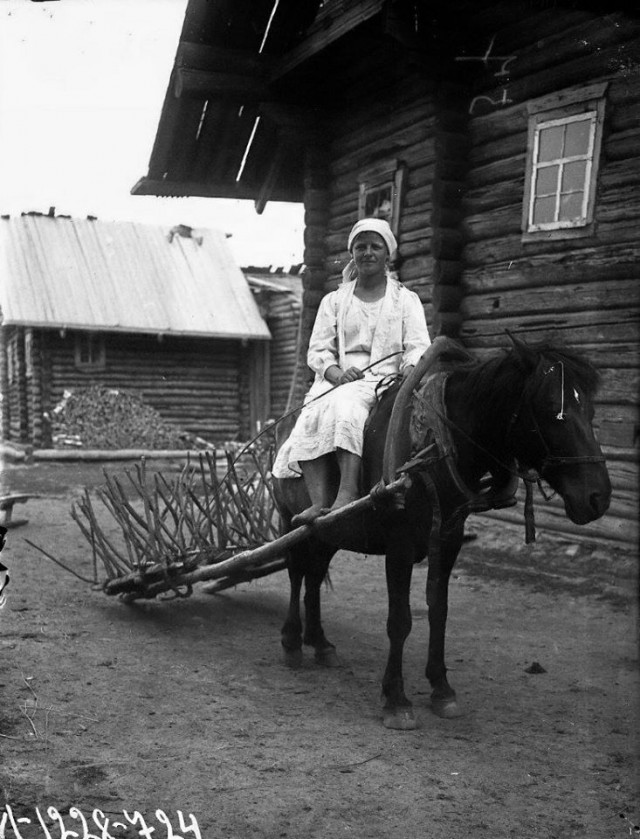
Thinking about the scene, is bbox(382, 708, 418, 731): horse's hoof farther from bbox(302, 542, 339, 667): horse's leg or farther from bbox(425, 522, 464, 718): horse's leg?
bbox(302, 542, 339, 667): horse's leg

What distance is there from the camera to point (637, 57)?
5820 mm

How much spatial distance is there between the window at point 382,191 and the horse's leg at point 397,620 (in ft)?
13.0

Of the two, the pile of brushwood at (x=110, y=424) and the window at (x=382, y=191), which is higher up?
the window at (x=382, y=191)

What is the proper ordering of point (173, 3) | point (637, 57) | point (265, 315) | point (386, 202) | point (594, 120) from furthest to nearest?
point (265, 315)
point (386, 202)
point (594, 120)
point (637, 57)
point (173, 3)

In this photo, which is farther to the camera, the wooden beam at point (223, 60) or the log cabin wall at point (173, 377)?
the log cabin wall at point (173, 377)

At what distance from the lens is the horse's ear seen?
3127 millimetres

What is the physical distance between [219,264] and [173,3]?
17.1 metres

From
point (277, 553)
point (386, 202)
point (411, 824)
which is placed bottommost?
point (411, 824)

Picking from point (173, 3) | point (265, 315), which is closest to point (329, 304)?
point (173, 3)

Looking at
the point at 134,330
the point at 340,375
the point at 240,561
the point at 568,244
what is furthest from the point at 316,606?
the point at 134,330

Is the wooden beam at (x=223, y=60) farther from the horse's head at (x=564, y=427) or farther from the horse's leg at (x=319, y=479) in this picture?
the horse's head at (x=564, y=427)

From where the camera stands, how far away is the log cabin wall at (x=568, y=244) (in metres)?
6.27

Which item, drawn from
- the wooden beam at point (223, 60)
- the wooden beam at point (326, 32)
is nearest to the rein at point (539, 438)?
the wooden beam at point (326, 32)

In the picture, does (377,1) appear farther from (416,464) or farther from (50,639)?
(50,639)
